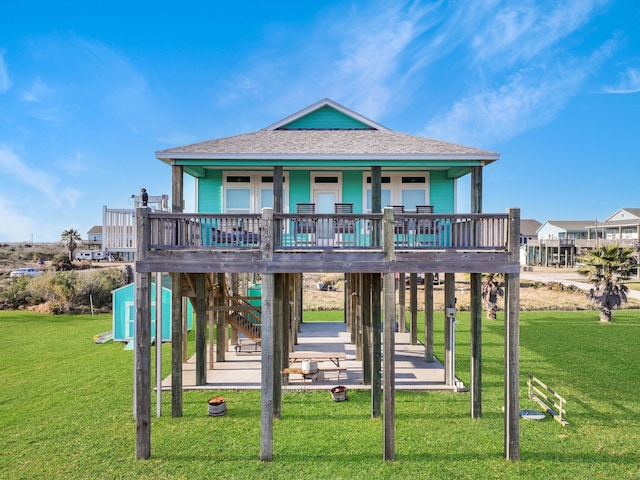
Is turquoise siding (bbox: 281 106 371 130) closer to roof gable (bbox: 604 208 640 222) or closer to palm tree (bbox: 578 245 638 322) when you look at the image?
palm tree (bbox: 578 245 638 322)

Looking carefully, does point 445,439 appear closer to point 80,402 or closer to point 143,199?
point 143,199

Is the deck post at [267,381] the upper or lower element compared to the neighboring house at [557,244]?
lower

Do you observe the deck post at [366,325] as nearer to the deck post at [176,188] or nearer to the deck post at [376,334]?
the deck post at [376,334]

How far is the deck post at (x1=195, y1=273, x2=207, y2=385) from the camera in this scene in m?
13.1

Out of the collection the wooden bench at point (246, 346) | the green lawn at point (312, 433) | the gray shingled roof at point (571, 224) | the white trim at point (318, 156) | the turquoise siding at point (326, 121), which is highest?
the gray shingled roof at point (571, 224)

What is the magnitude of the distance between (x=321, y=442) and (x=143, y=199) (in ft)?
25.2

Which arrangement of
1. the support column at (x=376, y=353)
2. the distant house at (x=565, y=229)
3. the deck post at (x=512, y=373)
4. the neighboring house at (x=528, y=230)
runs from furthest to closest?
the neighboring house at (x=528, y=230) → the distant house at (x=565, y=229) → the support column at (x=376, y=353) → the deck post at (x=512, y=373)

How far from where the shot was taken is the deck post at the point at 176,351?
36.6 feet

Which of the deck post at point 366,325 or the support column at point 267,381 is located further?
the deck post at point 366,325

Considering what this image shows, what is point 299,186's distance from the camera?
13.4 metres

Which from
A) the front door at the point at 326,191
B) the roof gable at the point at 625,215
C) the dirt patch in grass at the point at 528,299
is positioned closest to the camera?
the front door at the point at 326,191

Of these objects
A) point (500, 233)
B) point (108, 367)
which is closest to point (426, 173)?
point (500, 233)

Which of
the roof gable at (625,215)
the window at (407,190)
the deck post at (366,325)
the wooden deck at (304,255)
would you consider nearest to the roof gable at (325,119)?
the window at (407,190)

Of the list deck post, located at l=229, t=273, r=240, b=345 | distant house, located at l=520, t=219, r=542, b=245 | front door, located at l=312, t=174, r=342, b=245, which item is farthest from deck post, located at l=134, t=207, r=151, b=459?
distant house, located at l=520, t=219, r=542, b=245
